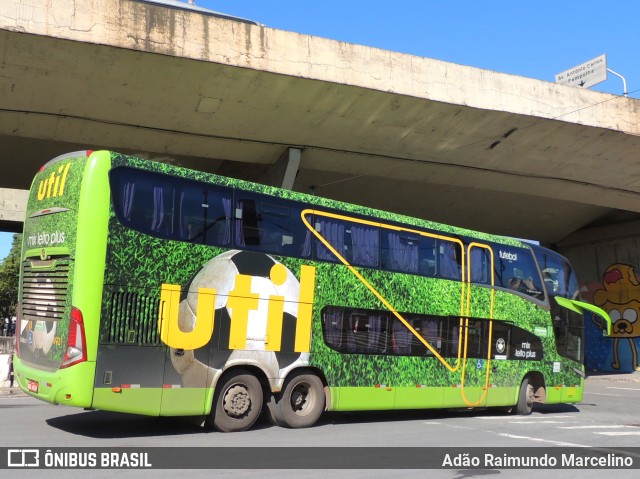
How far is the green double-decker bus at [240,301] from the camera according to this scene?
8281mm

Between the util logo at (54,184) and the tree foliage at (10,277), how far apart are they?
1924 inches

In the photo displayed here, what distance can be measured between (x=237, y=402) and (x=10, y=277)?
172ft

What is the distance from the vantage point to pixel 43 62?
1459 centimetres

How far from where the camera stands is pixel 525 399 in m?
14.2

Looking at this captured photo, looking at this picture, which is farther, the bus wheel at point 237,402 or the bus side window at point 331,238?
the bus side window at point 331,238

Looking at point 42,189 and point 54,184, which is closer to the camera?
point 54,184

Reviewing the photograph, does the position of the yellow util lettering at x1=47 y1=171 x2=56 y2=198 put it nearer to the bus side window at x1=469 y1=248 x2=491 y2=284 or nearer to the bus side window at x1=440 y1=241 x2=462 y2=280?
the bus side window at x1=440 y1=241 x2=462 y2=280

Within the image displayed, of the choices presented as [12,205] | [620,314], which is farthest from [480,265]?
[12,205]

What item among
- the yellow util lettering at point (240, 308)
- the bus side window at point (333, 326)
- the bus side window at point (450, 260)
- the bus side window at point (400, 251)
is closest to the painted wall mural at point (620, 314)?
the bus side window at point (450, 260)

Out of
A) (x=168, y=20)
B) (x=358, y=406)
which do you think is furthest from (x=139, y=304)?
(x=168, y=20)

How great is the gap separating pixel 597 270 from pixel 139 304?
94.4 feet

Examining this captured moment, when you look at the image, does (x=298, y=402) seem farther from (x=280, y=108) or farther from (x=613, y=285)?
(x=613, y=285)

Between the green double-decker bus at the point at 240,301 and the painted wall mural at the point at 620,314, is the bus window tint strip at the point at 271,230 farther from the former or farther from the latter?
the painted wall mural at the point at 620,314

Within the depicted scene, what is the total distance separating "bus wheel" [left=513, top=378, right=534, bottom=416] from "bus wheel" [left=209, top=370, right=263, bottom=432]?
705cm
